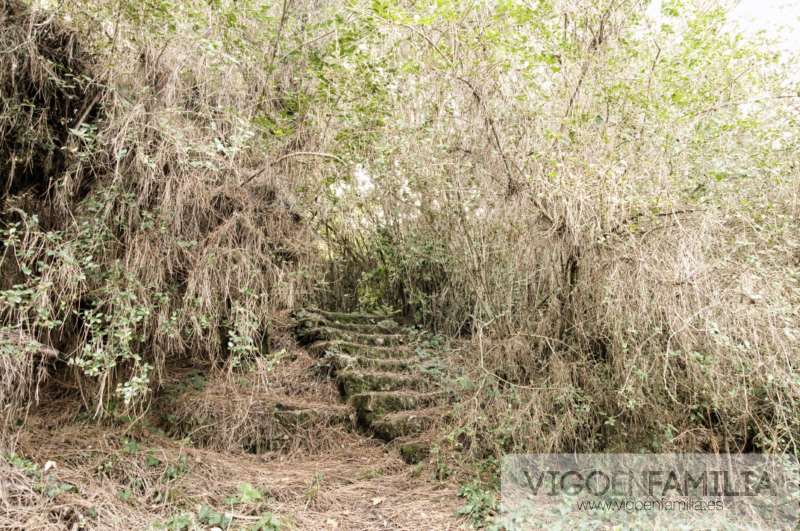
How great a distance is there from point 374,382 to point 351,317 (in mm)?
1743

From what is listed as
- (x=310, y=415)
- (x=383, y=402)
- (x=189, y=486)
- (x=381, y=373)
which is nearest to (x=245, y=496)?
(x=189, y=486)

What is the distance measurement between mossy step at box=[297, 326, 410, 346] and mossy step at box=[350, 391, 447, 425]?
1.14 m

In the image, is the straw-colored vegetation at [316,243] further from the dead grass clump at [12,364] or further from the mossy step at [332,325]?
the mossy step at [332,325]

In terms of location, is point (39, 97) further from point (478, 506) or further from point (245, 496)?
point (478, 506)

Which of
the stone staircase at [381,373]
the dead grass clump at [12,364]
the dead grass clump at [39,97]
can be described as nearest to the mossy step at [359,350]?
the stone staircase at [381,373]

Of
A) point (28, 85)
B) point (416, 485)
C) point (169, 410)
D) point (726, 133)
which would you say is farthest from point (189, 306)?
point (726, 133)

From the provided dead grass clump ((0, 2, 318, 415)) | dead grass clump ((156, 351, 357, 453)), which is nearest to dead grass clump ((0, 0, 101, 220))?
dead grass clump ((0, 2, 318, 415))

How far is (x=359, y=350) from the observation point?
588 centimetres

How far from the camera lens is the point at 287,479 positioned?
12.8ft

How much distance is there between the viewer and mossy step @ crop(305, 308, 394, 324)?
6.82m

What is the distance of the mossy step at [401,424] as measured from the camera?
472 cm

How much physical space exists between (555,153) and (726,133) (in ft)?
5.36

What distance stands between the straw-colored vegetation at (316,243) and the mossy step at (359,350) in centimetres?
114

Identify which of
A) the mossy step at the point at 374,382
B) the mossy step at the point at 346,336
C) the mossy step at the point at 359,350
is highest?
the mossy step at the point at 346,336
